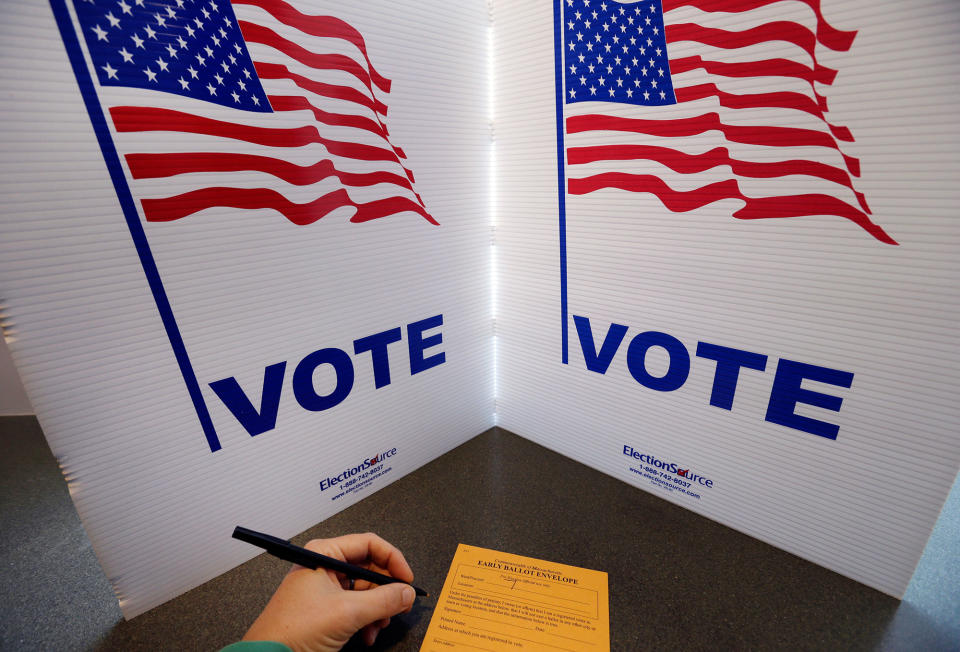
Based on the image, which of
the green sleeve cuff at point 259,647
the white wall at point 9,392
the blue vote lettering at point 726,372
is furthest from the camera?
the white wall at point 9,392

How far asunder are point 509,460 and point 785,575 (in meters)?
0.46

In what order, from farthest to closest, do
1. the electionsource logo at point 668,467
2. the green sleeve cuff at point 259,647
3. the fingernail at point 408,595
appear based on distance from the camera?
1. the electionsource logo at point 668,467
2. the fingernail at point 408,595
3. the green sleeve cuff at point 259,647

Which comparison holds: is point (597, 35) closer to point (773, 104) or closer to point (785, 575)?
point (773, 104)

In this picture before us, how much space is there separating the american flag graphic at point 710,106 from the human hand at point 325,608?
64 centimetres

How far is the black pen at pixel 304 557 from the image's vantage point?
431 millimetres

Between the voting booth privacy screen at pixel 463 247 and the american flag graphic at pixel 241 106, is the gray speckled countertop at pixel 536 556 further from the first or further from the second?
the american flag graphic at pixel 241 106

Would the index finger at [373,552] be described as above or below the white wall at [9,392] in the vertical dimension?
above

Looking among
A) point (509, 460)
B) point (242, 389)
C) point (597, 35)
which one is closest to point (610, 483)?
point (509, 460)

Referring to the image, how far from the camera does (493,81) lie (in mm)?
828

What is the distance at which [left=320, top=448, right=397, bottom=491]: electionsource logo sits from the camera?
739 millimetres

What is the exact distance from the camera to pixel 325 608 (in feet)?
1.46

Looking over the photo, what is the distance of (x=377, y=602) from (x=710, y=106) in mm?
736

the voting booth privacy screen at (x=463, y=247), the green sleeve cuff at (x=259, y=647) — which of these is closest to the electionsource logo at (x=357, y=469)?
the voting booth privacy screen at (x=463, y=247)

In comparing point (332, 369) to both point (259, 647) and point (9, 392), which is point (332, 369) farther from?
A: point (9, 392)
